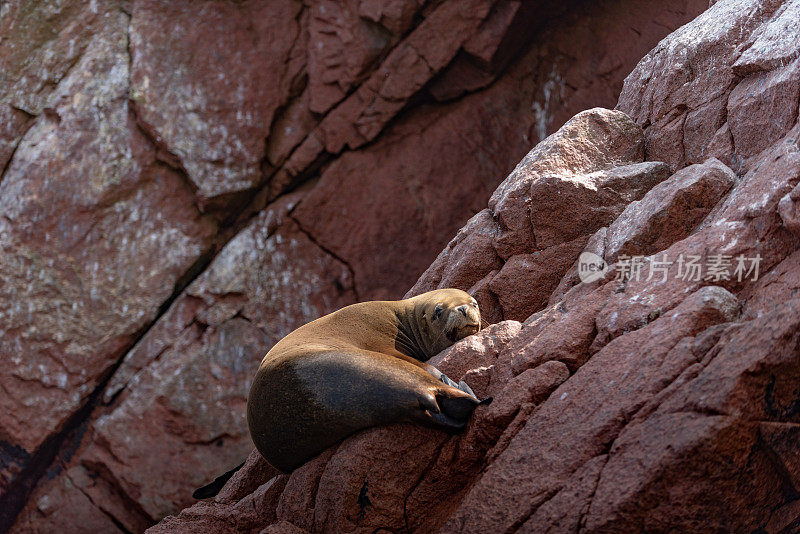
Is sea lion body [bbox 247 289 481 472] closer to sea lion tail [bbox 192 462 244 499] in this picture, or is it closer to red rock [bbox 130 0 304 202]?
sea lion tail [bbox 192 462 244 499]

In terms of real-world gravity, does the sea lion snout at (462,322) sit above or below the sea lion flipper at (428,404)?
below

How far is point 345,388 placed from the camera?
3846mm

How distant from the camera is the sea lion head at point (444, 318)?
462cm

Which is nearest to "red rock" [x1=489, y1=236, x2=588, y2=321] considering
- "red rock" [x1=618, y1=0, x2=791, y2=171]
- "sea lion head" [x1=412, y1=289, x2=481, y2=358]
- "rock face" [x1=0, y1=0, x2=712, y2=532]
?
"sea lion head" [x1=412, y1=289, x2=481, y2=358]

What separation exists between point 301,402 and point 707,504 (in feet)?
6.34

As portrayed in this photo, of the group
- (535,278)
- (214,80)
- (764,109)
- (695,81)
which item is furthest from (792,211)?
(214,80)

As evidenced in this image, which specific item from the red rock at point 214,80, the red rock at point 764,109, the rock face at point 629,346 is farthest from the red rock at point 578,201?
the red rock at point 214,80

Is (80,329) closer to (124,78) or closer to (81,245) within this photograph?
(81,245)

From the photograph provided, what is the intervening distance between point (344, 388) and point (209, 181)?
6.18 metres

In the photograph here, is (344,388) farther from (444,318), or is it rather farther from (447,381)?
(444,318)

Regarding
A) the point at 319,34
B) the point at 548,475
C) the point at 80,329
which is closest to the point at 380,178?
the point at 319,34

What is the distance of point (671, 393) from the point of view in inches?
123

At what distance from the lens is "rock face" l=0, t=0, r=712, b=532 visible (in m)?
9.04

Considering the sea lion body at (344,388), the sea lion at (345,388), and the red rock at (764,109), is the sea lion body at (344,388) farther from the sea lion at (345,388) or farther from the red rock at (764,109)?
the red rock at (764,109)
